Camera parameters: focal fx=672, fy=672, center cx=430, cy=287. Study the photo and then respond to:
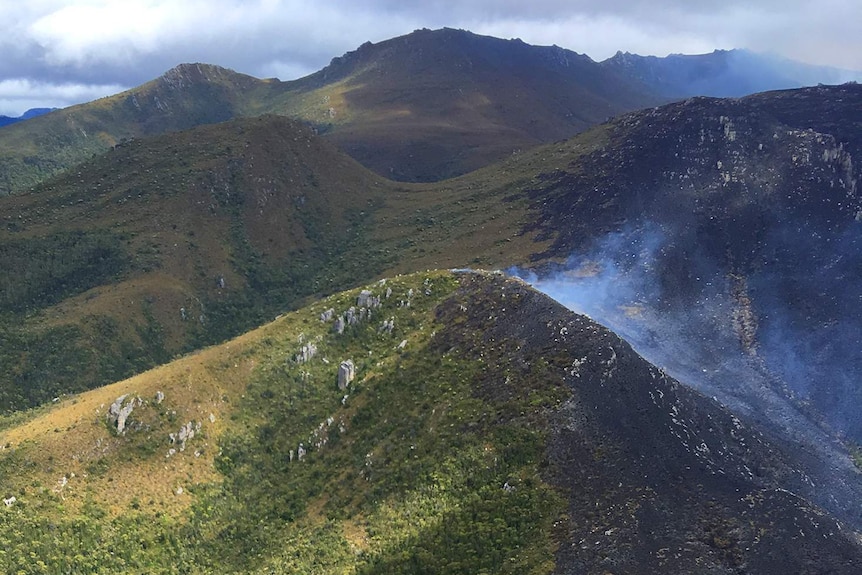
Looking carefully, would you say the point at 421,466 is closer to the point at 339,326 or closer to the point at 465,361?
the point at 465,361

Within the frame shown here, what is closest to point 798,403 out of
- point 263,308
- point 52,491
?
point 52,491

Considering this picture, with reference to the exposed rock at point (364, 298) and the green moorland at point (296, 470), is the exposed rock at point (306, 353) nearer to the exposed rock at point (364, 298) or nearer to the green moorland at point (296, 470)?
the green moorland at point (296, 470)

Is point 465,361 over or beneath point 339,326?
beneath

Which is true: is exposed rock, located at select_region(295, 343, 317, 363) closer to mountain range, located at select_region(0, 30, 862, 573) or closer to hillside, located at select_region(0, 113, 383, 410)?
mountain range, located at select_region(0, 30, 862, 573)

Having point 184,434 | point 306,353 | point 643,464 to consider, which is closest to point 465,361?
point 306,353

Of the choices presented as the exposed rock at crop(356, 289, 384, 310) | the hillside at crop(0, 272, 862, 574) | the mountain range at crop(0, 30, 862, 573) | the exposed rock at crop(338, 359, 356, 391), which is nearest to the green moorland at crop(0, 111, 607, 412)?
the mountain range at crop(0, 30, 862, 573)
